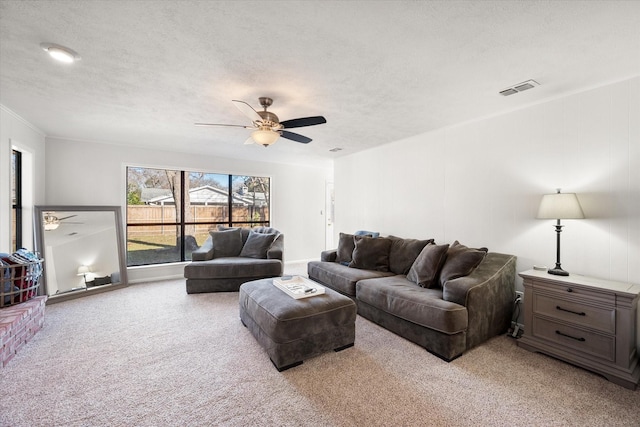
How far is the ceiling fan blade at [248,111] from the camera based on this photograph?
2.55 metres

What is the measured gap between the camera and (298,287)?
9.14 ft

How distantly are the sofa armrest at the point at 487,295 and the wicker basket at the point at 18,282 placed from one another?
13.8 ft

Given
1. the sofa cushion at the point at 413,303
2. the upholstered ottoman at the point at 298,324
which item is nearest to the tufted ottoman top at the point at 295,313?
the upholstered ottoman at the point at 298,324

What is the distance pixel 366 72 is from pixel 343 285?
8.27 feet

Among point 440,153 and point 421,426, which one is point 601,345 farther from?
point 440,153

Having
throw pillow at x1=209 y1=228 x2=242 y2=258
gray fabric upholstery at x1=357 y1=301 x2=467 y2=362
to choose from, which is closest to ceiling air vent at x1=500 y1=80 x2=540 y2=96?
gray fabric upholstery at x1=357 y1=301 x2=467 y2=362

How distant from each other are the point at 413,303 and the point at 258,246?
9.84 ft

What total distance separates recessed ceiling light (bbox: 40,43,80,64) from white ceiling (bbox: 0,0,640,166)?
0.05 meters

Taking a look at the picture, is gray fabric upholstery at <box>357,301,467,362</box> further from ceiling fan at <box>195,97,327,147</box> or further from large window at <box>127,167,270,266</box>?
large window at <box>127,167,270,266</box>

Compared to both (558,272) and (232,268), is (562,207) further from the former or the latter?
(232,268)

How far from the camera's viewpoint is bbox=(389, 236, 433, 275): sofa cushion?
3.60 m

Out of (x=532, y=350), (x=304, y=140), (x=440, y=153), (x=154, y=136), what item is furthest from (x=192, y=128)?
(x=532, y=350)

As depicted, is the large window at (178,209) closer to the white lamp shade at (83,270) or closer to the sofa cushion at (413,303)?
the white lamp shade at (83,270)

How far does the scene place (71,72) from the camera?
90.1 inches
